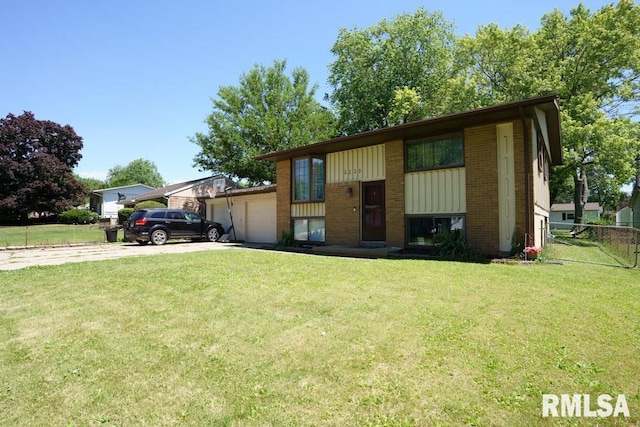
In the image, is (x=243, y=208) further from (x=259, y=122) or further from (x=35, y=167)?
(x=35, y=167)

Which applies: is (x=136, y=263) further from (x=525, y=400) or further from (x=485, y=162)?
(x=485, y=162)

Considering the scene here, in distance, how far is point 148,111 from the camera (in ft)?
64.8

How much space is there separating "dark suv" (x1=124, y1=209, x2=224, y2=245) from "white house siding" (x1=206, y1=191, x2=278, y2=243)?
173cm

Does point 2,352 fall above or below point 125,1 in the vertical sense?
below

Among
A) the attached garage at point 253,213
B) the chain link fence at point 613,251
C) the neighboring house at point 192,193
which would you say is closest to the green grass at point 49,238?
the neighboring house at point 192,193

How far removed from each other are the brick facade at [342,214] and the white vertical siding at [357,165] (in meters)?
0.32

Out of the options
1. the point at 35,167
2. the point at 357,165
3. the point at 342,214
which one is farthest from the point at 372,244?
the point at 35,167

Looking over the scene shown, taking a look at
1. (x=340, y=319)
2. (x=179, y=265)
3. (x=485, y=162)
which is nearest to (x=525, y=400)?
(x=340, y=319)

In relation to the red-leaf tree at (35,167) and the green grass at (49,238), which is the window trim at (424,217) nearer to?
the green grass at (49,238)

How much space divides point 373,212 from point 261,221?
7.33 metres

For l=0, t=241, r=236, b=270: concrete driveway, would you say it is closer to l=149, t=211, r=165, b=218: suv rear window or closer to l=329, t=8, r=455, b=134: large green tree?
l=149, t=211, r=165, b=218: suv rear window

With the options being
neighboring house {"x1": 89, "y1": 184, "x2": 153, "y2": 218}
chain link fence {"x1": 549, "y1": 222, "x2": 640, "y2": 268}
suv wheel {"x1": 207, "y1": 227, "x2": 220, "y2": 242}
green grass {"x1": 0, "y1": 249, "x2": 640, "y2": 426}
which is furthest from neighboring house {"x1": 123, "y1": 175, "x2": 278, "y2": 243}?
neighboring house {"x1": 89, "y1": 184, "x2": 153, "y2": 218}

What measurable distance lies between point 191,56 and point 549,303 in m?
15.0

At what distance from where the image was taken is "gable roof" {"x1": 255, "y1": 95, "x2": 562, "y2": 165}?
8.92m
